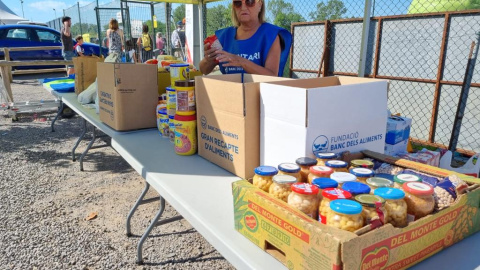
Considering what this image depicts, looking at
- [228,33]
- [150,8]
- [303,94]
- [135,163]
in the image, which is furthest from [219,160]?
[150,8]

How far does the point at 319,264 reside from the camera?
0.68m

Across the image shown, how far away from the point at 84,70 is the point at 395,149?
284 centimetres

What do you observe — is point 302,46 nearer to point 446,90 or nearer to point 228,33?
point 446,90

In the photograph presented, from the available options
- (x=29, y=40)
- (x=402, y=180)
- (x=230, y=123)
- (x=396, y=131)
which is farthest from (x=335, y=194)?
(x=29, y=40)

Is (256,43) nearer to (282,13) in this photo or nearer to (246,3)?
(246,3)

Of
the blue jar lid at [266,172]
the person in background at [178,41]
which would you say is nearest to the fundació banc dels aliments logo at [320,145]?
the blue jar lid at [266,172]

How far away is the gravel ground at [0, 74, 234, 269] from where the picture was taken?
2312 millimetres

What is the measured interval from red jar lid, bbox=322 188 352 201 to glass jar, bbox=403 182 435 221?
15cm

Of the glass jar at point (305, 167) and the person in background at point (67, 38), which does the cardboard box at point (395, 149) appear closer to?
the glass jar at point (305, 167)

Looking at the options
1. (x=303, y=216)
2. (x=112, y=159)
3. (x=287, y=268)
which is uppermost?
(x=303, y=216)

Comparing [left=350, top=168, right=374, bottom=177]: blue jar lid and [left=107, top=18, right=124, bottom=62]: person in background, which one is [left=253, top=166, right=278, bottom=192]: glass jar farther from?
[left=107, top=18, right=124, bottom=62]: person in background

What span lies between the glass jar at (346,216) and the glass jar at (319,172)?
0.21 meters

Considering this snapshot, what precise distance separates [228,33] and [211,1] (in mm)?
2868

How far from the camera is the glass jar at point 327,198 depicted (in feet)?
2.45
